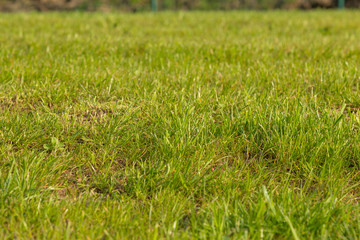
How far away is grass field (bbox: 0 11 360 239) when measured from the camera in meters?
1.78

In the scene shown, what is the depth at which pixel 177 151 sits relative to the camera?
237 cm

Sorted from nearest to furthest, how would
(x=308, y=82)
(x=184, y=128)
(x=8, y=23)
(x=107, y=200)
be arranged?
1. (x=107, y=200)
2. (x=184, y=128)
3. (x=308, y=82)
4. (x=8, y=23)

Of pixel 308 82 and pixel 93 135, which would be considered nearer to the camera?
pixel 93 135

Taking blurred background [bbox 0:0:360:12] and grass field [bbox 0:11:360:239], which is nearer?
grass field [bbox 0:11:360:239]

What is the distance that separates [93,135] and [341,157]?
1681 millimetres

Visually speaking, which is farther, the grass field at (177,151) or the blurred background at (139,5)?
the blurred background at (139,5)

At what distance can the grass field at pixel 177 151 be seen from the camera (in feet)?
5.85

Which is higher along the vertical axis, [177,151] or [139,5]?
[139,5]

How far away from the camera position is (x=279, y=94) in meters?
3.36

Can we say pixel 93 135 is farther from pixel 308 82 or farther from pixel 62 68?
pixel 308 82

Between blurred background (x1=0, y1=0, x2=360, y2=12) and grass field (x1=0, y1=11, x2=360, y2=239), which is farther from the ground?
blurred background (x1=0, y1=0, x2=360, y2=12)

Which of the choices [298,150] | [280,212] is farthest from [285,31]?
[280,212]

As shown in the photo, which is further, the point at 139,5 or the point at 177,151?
the point at 139,5

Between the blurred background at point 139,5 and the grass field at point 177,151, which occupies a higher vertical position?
the blurred background at point 139,5
